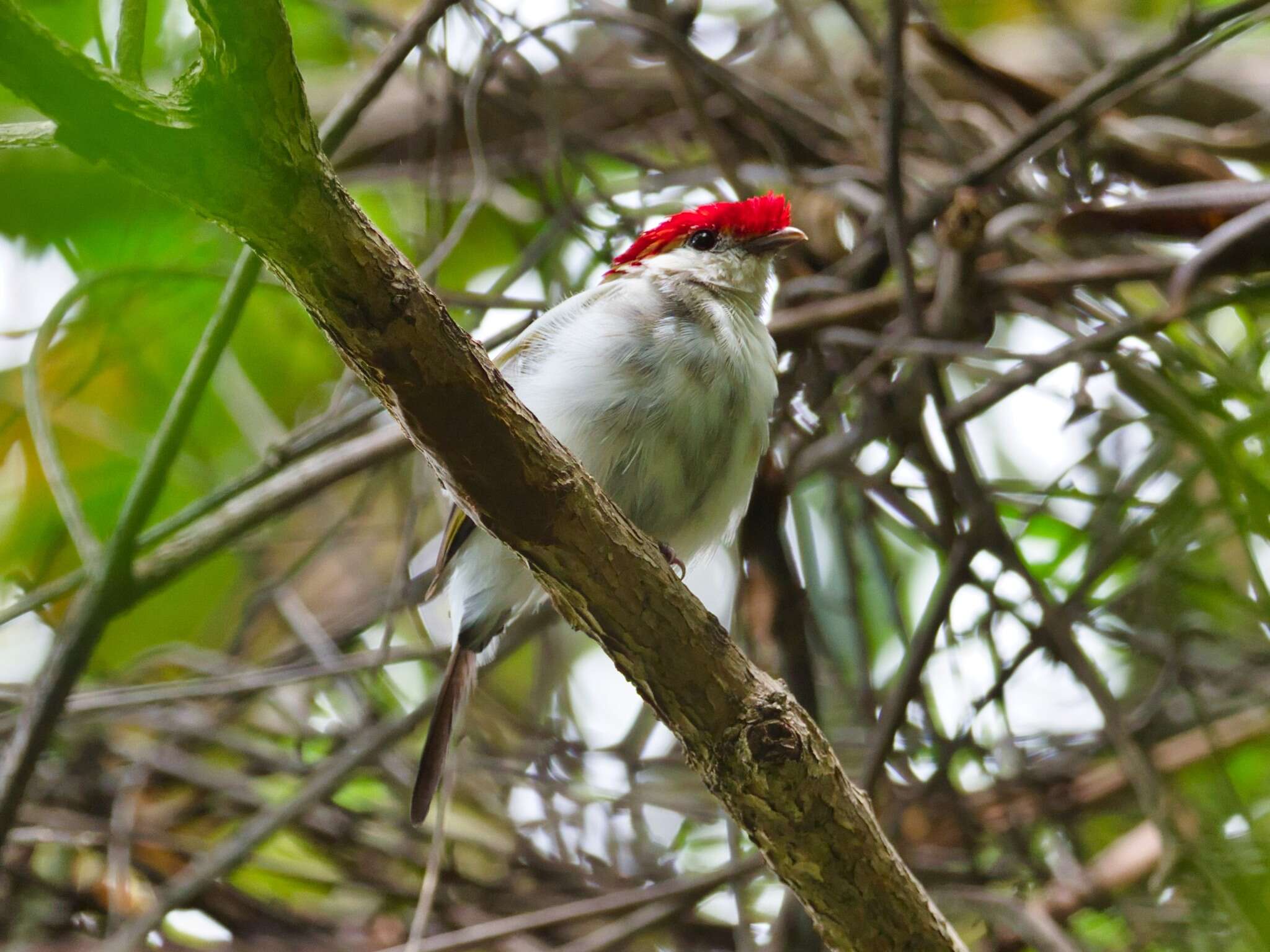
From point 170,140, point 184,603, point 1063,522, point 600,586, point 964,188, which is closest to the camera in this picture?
point 170,140

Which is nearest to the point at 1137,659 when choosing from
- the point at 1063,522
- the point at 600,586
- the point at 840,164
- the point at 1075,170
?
the point at 1063,522

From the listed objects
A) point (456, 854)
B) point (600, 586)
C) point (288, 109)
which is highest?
point (456, 854)

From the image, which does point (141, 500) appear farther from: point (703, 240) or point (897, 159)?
point (897, 159)

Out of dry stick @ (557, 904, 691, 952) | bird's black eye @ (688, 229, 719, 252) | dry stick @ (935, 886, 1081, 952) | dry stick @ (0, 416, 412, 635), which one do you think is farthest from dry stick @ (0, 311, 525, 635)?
dry stick @ (935, 886, 1081, 952)

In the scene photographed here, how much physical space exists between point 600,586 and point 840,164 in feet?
7.39

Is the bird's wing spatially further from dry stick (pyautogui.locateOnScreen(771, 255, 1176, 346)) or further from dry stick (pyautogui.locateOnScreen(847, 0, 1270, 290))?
dry stick (pyautogui.locateOnScreen(847, 0, 1270, 290))

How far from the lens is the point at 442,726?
2.80 metres

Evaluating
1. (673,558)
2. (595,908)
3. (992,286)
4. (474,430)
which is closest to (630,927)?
(595,908)

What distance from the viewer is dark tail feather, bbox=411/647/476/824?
270 centimetres

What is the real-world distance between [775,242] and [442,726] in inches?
60.2

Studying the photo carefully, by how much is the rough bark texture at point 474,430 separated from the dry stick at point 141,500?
2.94 ft

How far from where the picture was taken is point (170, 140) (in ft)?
3.74

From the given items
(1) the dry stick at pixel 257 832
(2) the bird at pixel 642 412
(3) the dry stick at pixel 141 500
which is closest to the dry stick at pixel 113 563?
(3) the dry stick at pixel 141 500

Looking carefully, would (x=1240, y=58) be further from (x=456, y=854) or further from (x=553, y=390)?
(x=456, y=854)
